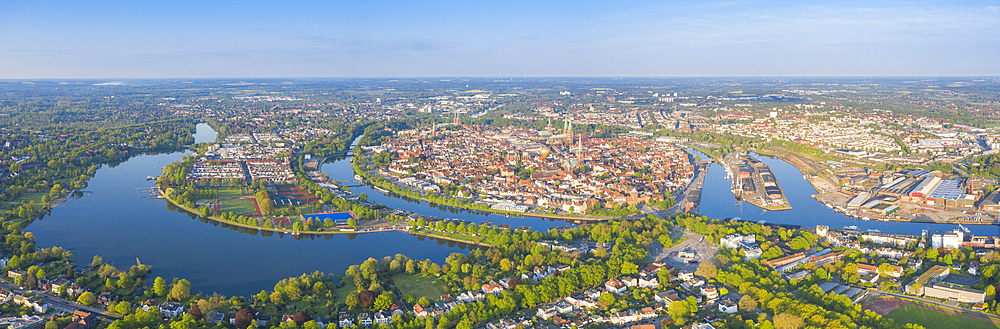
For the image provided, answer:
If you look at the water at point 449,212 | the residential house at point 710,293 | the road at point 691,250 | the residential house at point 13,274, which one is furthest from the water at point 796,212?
the residential house at point 13,274

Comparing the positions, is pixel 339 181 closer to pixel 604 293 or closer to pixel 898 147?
pixel 604 293

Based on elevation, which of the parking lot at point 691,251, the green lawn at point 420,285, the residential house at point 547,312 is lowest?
the parking lot at point 691,251

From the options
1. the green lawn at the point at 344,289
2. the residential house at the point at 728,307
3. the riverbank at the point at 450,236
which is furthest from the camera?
the riverbank at the point at 450,236

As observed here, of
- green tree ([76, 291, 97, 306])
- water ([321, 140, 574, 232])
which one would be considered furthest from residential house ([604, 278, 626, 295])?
green tree ([76, 291, 97, 306])

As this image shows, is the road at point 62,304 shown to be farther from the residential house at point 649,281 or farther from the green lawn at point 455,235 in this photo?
the residential house at point 649,281

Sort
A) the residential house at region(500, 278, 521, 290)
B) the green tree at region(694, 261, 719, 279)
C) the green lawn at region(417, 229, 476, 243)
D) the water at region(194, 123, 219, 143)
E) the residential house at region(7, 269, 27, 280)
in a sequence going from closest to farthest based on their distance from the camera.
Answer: the residential house at region(500, 278, 521, 290)
the residential house at region(7, 269, 27, 280)
the green tree at region(694, 261, 719, 279)
the green lawn at region(417, 229, 476, 243)
the water at region(194, 123, 219, 143)

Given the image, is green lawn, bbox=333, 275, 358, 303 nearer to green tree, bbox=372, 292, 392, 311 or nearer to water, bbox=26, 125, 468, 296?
green tree, bbox=372, 292, 392, 311

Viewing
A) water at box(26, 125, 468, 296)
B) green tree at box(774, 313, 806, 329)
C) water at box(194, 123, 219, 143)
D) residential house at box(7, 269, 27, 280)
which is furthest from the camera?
water at box(194, 123, 219, 143)
